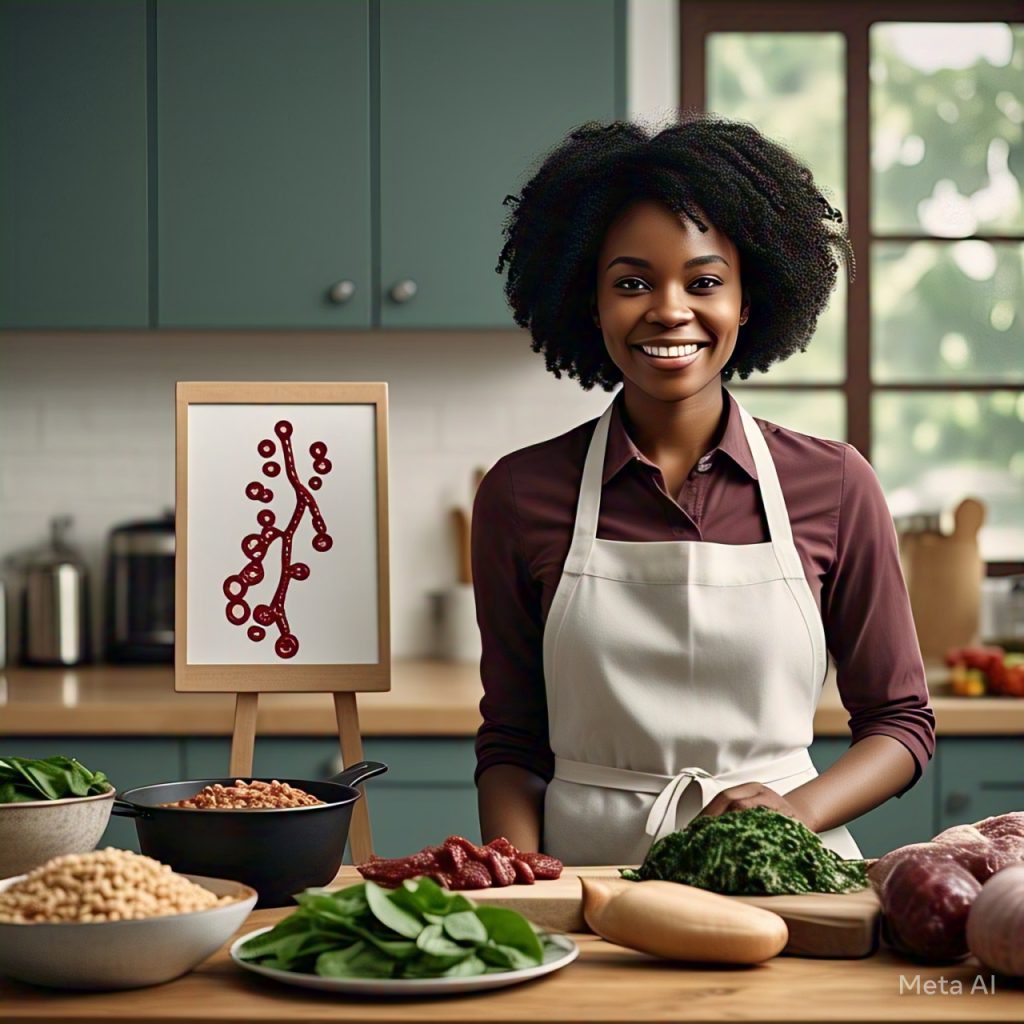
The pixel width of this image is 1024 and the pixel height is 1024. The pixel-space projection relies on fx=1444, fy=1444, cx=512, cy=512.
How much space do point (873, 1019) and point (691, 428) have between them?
899mm

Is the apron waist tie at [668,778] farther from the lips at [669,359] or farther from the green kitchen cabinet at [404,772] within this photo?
the green kitchen cabinet at [404,772]

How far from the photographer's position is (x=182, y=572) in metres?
1.77

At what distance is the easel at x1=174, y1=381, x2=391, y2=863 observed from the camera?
1.75 m

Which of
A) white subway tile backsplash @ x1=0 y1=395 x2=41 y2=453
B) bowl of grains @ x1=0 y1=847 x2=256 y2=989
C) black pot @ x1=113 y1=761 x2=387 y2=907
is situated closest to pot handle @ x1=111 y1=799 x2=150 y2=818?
black pot @ x1=113 y1=761 x2=387 y2=907

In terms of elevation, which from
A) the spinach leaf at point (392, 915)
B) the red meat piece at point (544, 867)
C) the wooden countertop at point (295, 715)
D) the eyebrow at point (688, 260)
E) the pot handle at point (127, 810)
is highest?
the eyebrow at point (688, 260)

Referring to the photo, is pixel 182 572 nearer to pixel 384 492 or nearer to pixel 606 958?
pixel 384 492

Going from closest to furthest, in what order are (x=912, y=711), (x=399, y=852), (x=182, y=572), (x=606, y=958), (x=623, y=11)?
1. (x=606, y=958)
2. (x=912, y=711)
3. (x=182, y=572)
4. (x=399, y=852)
5. (x=623, y=11)

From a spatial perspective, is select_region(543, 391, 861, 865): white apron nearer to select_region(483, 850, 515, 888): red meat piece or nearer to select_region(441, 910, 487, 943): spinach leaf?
select_region(483, 850, 515, 888): red meat piece

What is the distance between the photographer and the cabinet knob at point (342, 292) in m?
3.02

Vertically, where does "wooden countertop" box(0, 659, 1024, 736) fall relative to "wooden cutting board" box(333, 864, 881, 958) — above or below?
below

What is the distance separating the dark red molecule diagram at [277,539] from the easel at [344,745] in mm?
81

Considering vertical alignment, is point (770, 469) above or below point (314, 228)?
below

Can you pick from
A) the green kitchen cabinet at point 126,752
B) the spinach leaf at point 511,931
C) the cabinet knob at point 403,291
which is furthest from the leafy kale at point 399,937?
the cabinet knob at point 403,291

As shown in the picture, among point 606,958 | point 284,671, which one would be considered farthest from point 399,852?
point 606,958
